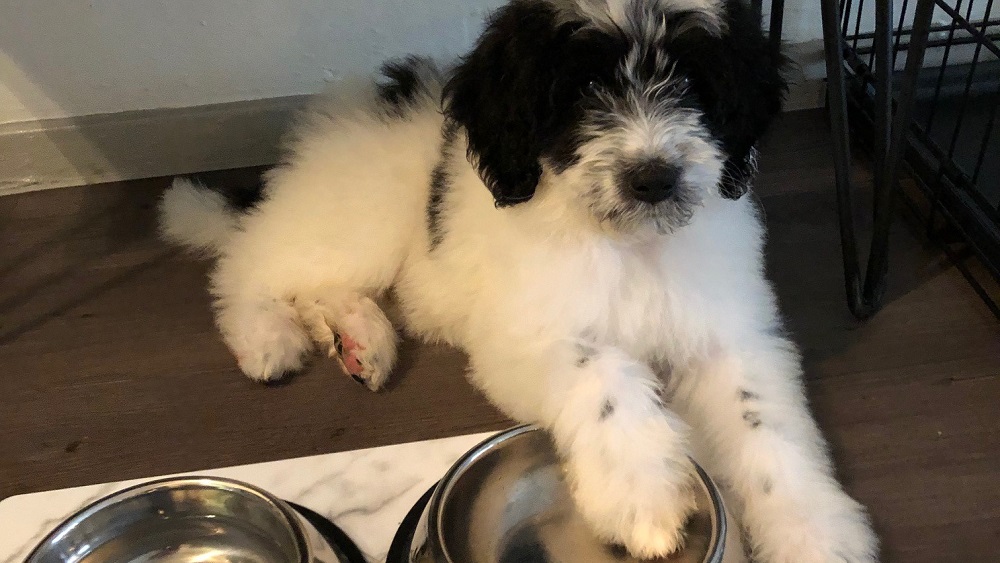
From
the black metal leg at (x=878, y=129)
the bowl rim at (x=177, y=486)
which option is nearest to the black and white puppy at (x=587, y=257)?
the black metal leg at (x=878, y=129)

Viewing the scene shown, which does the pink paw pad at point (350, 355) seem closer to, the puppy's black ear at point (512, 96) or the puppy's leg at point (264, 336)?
the puppy's leg at point (264, 336)

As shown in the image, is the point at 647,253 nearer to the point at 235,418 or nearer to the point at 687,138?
the point at 687,138

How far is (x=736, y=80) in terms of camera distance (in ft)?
4.26

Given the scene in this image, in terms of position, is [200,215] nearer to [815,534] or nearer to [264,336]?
[264,336]

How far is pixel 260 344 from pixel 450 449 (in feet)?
1.67

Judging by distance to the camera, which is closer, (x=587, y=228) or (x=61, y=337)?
(x=587, y=228)

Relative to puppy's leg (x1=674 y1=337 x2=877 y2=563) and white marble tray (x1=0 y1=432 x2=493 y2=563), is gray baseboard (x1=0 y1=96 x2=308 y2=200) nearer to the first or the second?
white marble tray (x1=0 y1=432 x2=493 y2=563)

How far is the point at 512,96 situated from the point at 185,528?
850 mm

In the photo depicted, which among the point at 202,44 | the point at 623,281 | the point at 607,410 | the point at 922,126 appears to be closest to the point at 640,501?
the point at 607,410

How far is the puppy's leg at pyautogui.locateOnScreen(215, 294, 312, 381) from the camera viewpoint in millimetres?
1842

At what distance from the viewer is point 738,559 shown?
127 centimetres

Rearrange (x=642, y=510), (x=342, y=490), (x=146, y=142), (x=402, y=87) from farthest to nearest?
(x=146, y=142) → (x=402, y=87) → (x=342, y=490) → (x=642, y=510)

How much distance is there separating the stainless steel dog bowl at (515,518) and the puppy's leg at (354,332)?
425 mm

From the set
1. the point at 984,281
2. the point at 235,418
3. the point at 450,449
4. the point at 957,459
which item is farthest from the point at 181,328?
the point at 984,281
